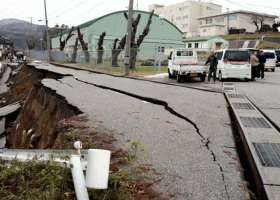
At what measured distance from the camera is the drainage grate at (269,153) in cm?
416

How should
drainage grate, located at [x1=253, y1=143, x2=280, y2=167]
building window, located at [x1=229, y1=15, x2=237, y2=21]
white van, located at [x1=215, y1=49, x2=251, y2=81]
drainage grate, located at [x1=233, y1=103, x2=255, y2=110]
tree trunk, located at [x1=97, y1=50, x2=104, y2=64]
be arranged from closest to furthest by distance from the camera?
drainage grate, located at [x1=253, y1=143, x2=280, y2=167] < drainage grate, located at [x1=233, y1=103, x2=255, y2=110] < white van, located at [x1=215, y1=49, x2=251, y2=81] < tree trunk, located at [x1=97, y1=50, x2=104, y2=64] < building window, located at [x1=229, y1=15, x2=237, y2=21]

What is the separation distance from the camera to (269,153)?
4.55 m

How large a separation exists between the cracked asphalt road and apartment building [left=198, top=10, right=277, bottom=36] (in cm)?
6952

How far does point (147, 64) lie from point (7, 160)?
34.9 meters

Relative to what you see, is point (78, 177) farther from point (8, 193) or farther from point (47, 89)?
point (47, 89)

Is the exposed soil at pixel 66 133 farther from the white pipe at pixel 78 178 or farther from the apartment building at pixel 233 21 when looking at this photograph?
the apartment building at pixel 233 21

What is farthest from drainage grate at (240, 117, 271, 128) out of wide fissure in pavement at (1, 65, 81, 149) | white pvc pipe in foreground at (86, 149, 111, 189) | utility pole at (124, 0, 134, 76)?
utility pole at (124, 0, 134, 76)

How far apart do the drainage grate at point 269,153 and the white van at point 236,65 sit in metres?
12.2

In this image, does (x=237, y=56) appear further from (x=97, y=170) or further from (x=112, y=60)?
(x=97, y=170)

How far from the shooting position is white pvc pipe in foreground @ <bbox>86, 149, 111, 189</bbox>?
266cm

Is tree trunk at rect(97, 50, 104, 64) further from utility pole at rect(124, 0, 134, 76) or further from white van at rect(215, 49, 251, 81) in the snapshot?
white van at rect(215, 49, 251, 81)

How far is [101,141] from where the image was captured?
4.96 m

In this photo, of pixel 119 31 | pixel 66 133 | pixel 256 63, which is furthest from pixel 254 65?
pixel 119 31

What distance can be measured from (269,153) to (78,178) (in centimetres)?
315
